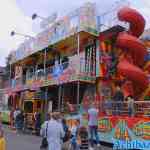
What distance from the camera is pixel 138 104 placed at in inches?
695

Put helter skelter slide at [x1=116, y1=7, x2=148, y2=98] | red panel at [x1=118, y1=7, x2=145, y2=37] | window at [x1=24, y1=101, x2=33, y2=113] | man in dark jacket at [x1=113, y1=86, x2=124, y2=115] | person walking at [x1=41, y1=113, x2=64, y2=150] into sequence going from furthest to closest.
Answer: window at [x1=24, y1=101, x2=33, y2=113] < red panel at [x1=118, y1=7, x2=145, y2=37] < helter skelter slide at [x1=116, y1=7, x2=148, y2=98] < man in dark jacket at [x1=113, y1=86, x2=124, y2=115] < person walking at [x1=41, y1=113, x2=64, y2=150]

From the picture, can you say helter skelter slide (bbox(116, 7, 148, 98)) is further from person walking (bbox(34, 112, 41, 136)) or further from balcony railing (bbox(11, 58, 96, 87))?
person walking (bbox(34, 112, 41, 136))

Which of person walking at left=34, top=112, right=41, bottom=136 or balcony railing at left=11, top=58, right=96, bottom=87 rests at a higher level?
balcony railing at left=11, top=58, right=96, bottom=87

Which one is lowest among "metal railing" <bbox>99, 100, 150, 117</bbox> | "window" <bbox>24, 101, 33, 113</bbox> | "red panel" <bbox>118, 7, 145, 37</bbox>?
"metal railing" <bbox>99, 100, 150, 117</bbox>

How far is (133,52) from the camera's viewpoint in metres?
20.9

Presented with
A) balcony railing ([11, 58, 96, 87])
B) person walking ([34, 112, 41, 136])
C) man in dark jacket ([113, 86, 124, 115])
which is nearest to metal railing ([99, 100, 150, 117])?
man in dark jacket ([113, 86, 124, 115])

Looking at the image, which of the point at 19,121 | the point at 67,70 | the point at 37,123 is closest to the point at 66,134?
the point at 67,70

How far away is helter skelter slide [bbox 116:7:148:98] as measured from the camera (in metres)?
20.3

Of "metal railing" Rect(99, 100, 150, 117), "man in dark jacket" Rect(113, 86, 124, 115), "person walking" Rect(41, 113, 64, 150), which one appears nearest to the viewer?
"person walking" Rect(41, 113, 64, 150)

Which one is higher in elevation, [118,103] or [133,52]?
[133,52]

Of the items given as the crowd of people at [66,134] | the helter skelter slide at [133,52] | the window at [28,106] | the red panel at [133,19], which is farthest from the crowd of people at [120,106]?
the window at [28,106]

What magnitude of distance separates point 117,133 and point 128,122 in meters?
0.80

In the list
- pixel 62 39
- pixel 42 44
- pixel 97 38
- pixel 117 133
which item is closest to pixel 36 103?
pixel 42 44

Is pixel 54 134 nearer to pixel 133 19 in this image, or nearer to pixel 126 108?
pixel 126 108
